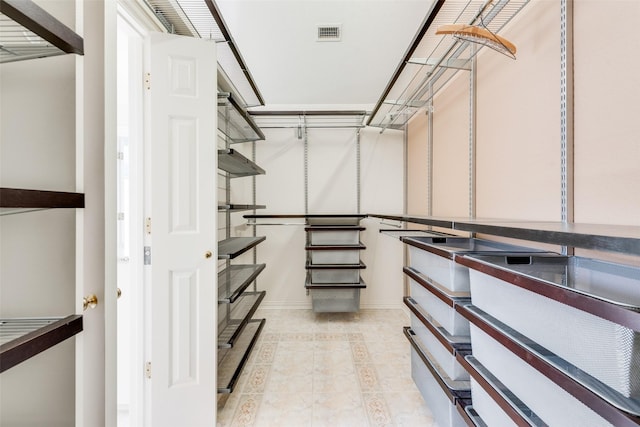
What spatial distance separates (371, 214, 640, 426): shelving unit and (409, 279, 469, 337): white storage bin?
90mm

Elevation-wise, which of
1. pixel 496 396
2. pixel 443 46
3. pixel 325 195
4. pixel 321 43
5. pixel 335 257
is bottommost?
pixel 496 396

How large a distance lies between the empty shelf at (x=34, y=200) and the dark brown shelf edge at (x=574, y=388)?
3.82 ft

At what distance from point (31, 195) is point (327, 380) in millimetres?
1882

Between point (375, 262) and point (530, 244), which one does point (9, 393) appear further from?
point (375, 262)

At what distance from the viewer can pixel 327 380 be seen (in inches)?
72.1

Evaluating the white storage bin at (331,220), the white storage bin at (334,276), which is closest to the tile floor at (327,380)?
the white storage bin at (334,276)

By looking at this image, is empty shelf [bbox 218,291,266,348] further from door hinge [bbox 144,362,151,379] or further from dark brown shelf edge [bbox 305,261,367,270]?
dark brown shelf edge [bbox 305,261,367,270]

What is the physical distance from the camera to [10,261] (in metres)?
0.66

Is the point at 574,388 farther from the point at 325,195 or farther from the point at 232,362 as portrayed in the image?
the point at 325,195

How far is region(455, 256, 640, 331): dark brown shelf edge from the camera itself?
0.41 metres

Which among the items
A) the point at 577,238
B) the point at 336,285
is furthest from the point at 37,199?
the point at 336,285

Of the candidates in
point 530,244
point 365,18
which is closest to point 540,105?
point 530,244

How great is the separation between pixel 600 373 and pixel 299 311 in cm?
268

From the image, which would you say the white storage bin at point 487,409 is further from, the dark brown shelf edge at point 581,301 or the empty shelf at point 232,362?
the empty shelf at point 232,362
